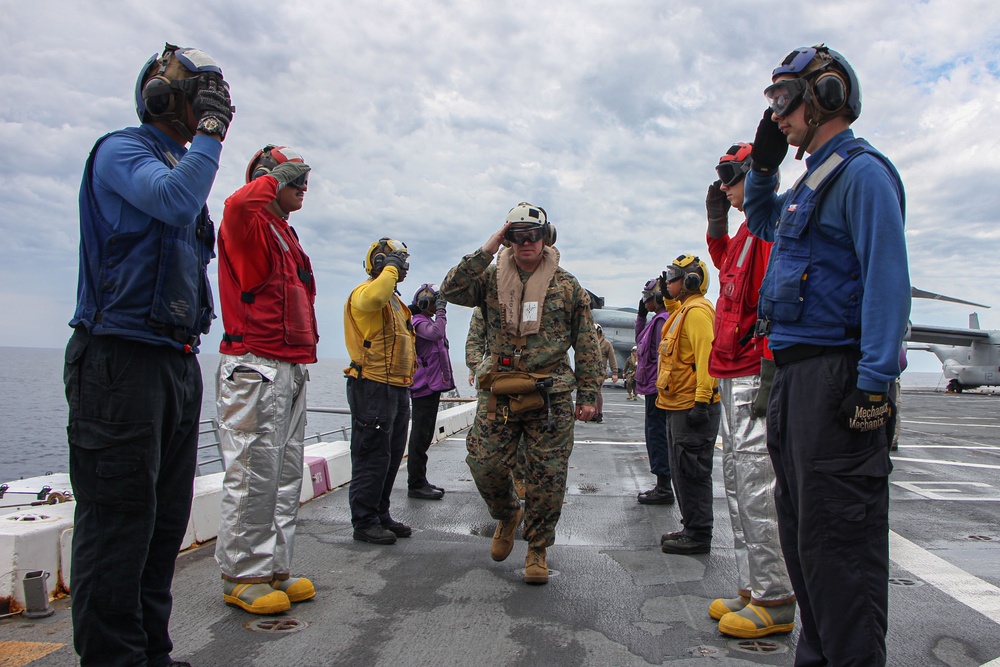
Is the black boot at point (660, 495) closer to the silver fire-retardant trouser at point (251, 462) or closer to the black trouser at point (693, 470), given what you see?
the black trouser at point (693, 470)

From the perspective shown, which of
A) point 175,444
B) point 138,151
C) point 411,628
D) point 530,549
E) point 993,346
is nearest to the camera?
point 138,151

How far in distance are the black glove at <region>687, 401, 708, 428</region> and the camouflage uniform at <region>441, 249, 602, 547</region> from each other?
894 mm

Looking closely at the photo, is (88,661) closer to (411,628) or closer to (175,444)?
(175,444)

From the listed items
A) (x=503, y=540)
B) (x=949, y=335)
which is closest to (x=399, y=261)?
(x=503, y=540)

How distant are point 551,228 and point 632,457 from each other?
5840mm

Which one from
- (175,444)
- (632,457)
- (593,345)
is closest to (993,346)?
(632,457)

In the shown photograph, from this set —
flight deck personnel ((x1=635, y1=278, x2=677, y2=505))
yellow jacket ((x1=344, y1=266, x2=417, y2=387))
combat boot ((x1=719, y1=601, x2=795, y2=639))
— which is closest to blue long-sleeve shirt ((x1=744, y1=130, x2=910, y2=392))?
combat boot ((x1=719, y1=601, x2=795, y2=639))

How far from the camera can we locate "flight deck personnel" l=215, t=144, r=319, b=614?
3.31 m

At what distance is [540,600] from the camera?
3523mm

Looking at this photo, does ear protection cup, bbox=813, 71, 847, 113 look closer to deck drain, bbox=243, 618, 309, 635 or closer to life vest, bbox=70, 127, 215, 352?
life vest, bbox=70, 127, 215, 352

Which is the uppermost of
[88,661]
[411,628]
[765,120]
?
[765,120]

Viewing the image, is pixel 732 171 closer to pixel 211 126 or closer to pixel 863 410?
pixel 863 410

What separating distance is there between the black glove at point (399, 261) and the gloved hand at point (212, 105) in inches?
89.1

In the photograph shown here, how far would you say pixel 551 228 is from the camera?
177 inches
